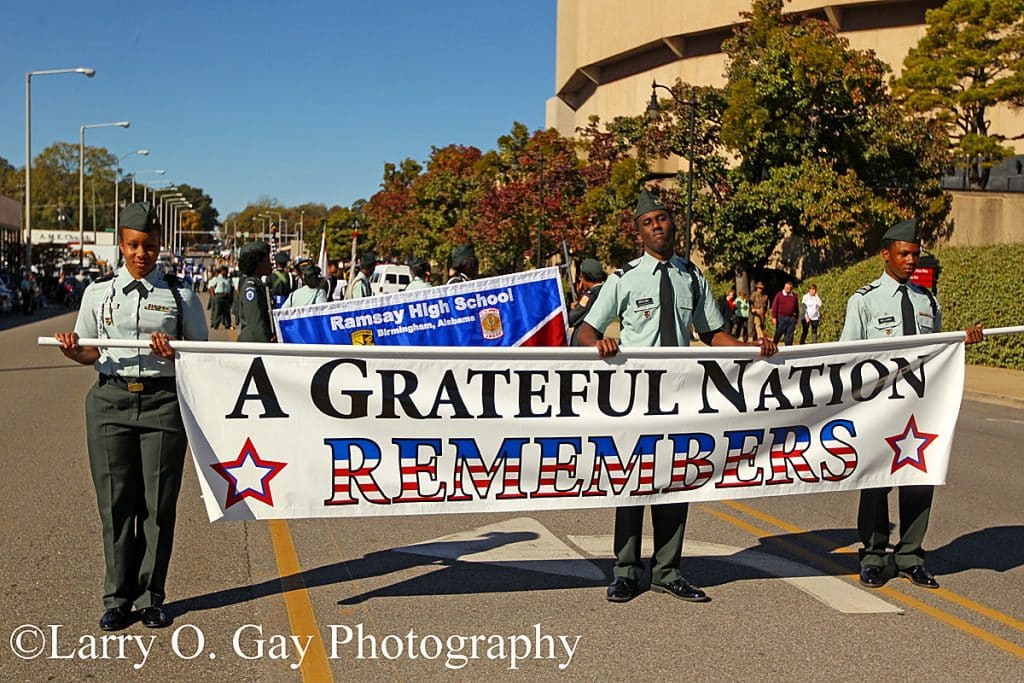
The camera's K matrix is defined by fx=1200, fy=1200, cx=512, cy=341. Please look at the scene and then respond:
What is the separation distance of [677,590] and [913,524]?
1.52m

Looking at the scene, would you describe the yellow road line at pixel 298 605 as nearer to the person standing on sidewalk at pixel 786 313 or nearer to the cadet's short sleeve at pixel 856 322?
the cadet's short sleeve at pixel 856 322

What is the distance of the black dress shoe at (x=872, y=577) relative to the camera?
263 inches

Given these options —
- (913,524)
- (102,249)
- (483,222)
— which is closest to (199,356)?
(913,524)

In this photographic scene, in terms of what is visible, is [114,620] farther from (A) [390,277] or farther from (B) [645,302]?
(A) [390,277]

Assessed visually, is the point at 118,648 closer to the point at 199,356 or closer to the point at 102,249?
the point at 199,356

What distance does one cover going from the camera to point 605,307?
6297 mm

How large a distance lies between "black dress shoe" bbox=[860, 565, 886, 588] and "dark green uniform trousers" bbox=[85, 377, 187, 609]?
12.3ft

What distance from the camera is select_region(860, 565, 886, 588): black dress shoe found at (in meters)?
6.67

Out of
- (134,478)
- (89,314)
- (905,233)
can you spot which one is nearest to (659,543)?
(905,233)

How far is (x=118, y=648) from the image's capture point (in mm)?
5395

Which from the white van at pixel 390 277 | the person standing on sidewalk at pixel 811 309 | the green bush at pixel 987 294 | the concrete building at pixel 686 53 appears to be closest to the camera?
the green bush at pixel 987 294

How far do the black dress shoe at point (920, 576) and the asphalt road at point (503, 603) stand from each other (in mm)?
69

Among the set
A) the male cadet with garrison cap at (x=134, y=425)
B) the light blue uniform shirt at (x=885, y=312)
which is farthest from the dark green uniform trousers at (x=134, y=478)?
the light blue uniform shirt at (x=885, y=312)

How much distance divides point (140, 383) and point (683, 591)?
295 cm
